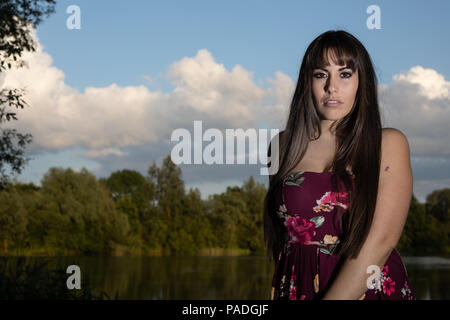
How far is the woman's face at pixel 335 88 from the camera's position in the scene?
2.23 metres

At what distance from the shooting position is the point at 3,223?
103 feet

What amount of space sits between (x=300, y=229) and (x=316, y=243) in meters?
0.08

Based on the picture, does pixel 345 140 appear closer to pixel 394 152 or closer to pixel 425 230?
pixel 394 152

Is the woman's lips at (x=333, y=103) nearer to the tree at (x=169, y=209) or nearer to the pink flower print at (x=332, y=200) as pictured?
the pink flower print at (x=332, y=200)

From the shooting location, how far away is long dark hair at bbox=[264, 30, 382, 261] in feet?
6.66

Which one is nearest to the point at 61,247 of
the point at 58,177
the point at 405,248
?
the point at 58,177

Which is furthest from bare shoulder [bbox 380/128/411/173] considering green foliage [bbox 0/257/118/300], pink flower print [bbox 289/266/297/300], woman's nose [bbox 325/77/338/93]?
green foliage [bbox 0/257/118/300]

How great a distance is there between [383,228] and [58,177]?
36175 mm

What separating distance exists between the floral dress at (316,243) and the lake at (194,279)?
17.8 metres

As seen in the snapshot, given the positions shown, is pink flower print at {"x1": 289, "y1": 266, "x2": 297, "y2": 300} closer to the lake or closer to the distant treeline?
the lake

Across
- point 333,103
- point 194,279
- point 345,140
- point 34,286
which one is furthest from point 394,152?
point 194,279

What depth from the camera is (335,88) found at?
2229mm
